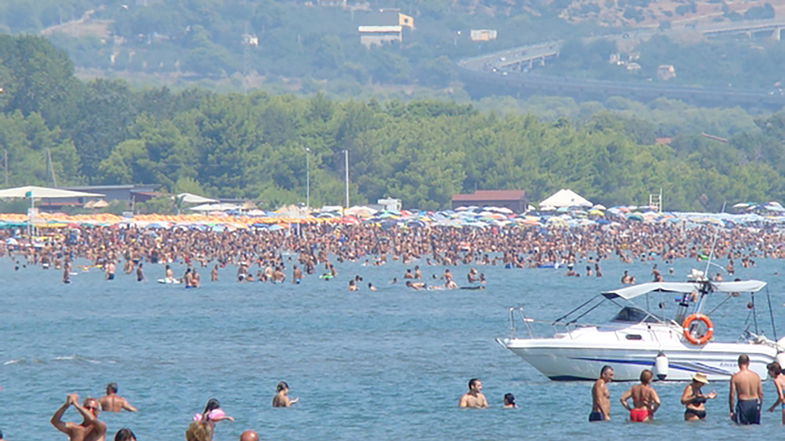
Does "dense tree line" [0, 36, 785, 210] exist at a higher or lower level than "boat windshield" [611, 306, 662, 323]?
higher

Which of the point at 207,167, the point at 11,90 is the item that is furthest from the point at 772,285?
the point at 11,90

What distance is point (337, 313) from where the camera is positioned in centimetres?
A: 6706

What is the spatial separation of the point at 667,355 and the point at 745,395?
21.9 ft

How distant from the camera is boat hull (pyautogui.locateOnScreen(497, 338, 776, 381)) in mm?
39312

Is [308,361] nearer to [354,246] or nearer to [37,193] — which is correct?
[354,246]

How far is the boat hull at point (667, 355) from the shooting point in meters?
39.3

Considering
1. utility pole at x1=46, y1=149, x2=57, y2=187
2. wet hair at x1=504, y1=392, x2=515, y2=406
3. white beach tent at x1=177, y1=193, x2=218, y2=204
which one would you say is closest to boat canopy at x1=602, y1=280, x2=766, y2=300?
wet hair at x1=504, y1=392, x2=515, y2=406

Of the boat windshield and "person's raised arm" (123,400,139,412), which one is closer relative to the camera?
"person's raised arm" (123,400,139,412)

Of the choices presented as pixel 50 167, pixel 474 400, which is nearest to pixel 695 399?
pixel 474 400

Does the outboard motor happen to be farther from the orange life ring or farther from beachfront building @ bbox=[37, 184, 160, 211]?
beachfront building @ bbox=[37, 184, 160, 211]

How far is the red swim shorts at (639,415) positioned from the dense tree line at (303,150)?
117m

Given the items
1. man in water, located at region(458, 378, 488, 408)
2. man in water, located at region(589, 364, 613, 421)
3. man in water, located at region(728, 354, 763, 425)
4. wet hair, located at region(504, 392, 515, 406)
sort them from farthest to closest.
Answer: man in water, located at region(458, 378, 488, 408), wet hair, located at region(504, 392, 515, 406), man in water, located at region(589, 364, 613, 421), man in water, located at region(728, 354, 763, 425)

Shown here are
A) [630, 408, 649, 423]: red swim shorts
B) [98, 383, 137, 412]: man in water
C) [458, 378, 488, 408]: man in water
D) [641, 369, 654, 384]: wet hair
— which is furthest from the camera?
[458, 378, 488, 408]: man in water

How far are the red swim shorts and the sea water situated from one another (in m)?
0.15
